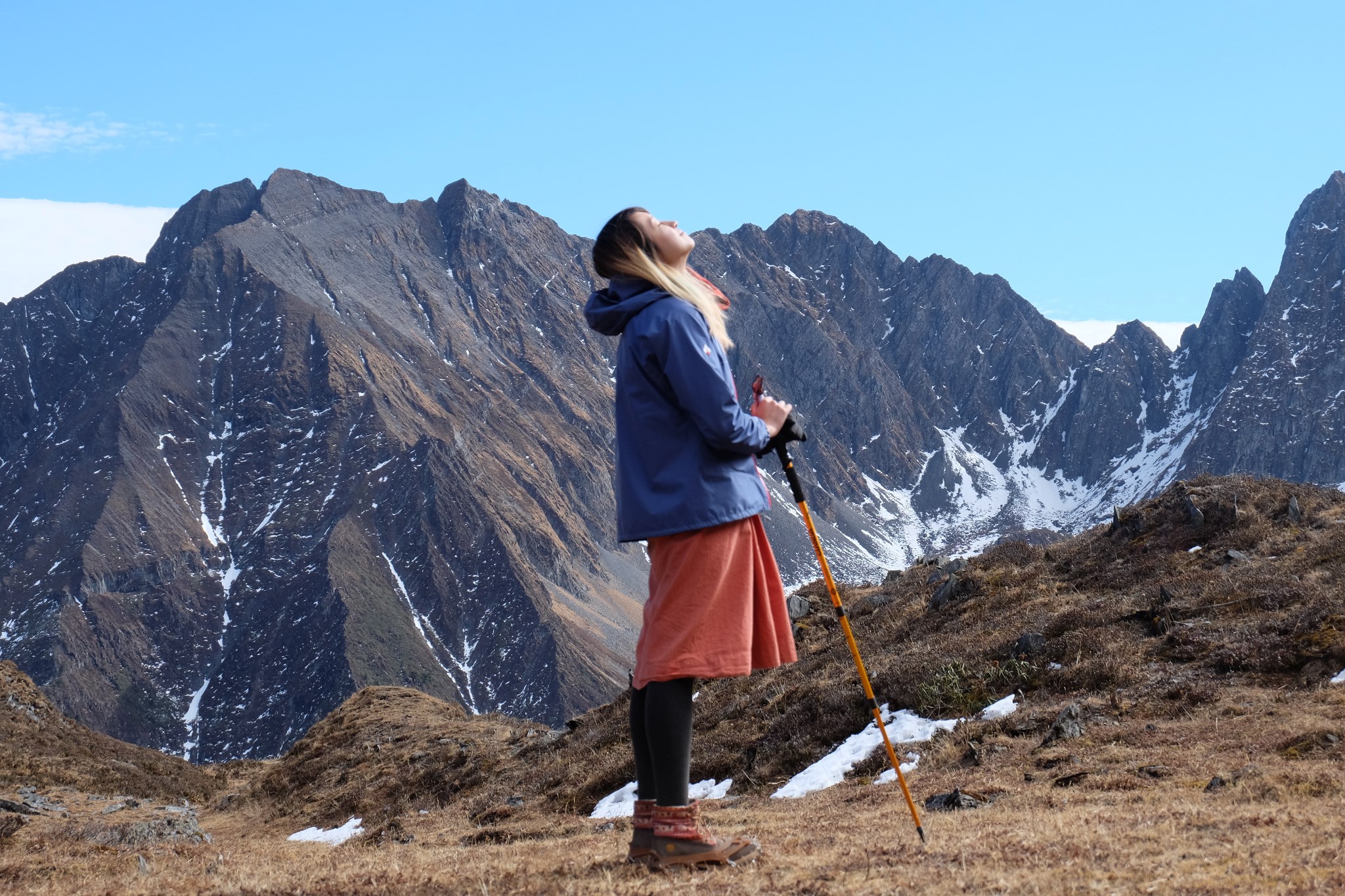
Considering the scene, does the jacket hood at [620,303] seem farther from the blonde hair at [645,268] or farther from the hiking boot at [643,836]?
the hiking boot at [643,836]

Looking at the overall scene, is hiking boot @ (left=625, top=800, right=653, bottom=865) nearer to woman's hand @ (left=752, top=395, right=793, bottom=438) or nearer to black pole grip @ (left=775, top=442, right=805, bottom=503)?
black pole grip @ (left=775, top=442, right=805, bottom=503)

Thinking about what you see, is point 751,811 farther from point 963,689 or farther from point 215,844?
point 215,844

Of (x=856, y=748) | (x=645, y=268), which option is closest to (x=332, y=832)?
(x=856, y=748)

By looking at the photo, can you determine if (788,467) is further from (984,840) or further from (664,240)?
(984,840)

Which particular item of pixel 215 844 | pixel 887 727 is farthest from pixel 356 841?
pixel 887 727

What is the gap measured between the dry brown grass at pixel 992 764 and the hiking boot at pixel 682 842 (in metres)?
0.17

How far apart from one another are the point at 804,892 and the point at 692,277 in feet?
10.9

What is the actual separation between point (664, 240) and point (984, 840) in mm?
3798

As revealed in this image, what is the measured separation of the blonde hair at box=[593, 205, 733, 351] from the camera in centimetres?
623

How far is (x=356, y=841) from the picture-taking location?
11.9m

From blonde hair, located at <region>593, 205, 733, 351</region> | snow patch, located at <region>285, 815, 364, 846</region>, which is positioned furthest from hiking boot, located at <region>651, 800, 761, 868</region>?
snow patch, located at <region>285, 815, 364, 846</region>

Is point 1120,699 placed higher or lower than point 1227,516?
lower

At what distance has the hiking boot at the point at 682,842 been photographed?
19.1 ft

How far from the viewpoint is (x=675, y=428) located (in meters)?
6.04
